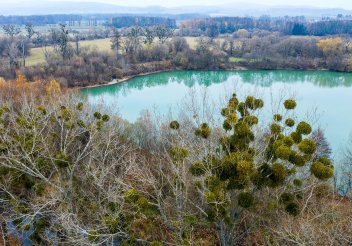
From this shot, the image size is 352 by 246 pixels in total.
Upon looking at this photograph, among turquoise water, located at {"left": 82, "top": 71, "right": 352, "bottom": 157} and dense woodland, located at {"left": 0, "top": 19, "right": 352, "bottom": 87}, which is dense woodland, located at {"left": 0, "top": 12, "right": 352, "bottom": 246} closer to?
turquoise water, located at {"left": 82, "top": 71, "right": 352, "bottom": 157}

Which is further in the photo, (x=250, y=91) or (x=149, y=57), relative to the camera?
(x=149, y=57)

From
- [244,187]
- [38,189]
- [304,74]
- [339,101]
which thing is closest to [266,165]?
[244,187]

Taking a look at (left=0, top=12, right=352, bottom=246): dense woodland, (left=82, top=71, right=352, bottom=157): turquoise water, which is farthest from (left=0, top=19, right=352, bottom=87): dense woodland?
(left=0, top=12, right=352, bottom=246): dense woodland

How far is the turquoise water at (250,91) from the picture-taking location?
28.7 metres

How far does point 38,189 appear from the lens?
10.9m

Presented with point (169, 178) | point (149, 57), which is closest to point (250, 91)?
point (169, 178)

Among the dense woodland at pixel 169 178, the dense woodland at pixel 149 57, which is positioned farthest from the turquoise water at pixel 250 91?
the dense woodland at pixel 169 178

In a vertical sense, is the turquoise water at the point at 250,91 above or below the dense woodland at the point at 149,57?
below

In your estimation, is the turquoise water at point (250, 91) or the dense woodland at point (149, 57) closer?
the turquoise water at point (250, 91)

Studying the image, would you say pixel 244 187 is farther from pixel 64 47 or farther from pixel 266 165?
pixel 64 47

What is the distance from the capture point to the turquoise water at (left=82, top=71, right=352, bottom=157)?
28.7 m

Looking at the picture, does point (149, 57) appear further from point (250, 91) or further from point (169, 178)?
point (169, 178)

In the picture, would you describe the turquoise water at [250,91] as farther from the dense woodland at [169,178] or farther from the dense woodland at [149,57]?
the dense woodland at [169,178]

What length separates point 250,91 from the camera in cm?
2617
